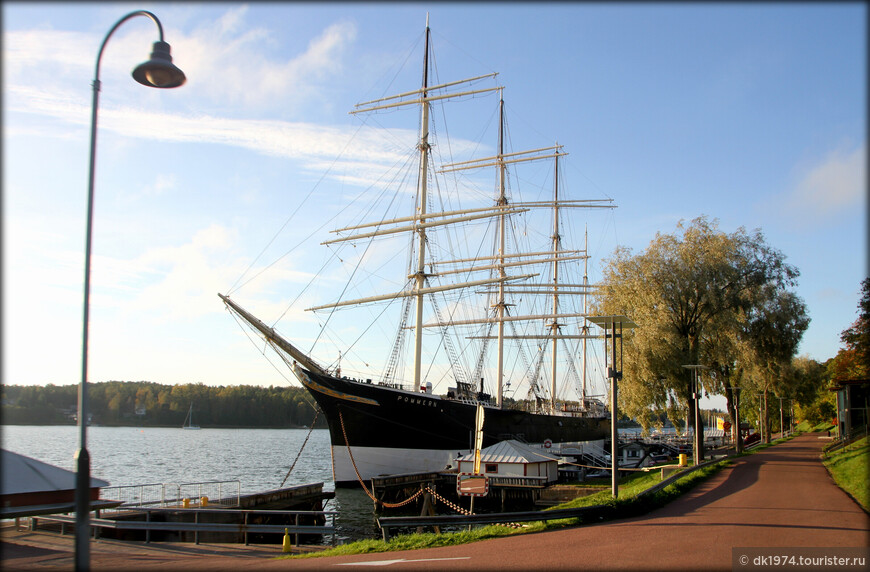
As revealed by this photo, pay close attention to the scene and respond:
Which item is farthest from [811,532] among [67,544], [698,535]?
[67,544]

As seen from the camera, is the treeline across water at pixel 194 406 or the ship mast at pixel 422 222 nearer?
the ship mast at pixel 422 222

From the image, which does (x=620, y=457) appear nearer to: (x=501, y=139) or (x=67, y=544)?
(x=501, y=139)

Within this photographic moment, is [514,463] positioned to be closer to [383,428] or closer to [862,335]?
[383,428]

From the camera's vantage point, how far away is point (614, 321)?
18.0 m

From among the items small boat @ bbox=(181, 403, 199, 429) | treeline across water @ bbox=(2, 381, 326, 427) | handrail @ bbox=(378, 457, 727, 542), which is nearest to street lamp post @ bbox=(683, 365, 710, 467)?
handrail @ bbox=(378, 457, 727, 542)

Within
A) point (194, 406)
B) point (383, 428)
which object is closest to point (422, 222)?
point (383, 428)

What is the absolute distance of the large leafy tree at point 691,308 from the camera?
31.3 metres

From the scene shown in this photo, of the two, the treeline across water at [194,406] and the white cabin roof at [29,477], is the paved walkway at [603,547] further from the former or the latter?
the treeline across water at [194,406]

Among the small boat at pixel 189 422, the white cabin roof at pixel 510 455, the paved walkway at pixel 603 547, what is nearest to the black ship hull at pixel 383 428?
the white cabin roof at pixel 510 455

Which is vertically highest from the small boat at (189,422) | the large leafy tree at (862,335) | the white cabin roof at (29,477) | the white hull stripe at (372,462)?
the large leafy tree at (862,335)

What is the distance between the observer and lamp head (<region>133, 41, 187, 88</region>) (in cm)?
868

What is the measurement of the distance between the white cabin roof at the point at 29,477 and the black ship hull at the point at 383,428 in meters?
24.1

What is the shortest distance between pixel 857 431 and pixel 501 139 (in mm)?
39311

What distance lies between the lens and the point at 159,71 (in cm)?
877
